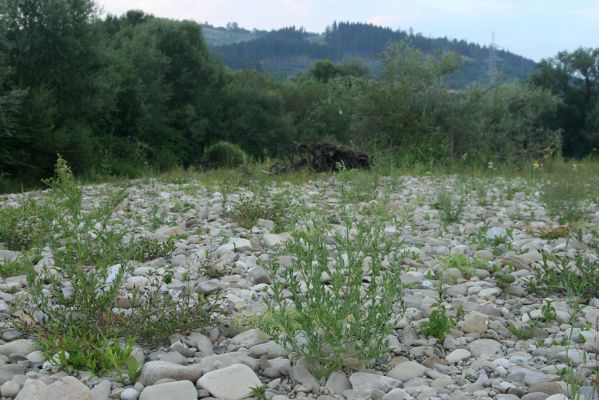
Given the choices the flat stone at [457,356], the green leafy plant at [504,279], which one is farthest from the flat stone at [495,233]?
A: the flat stone at [457,356]

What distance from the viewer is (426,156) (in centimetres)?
1341

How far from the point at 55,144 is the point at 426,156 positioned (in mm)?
8783

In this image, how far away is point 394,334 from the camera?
3305 mm

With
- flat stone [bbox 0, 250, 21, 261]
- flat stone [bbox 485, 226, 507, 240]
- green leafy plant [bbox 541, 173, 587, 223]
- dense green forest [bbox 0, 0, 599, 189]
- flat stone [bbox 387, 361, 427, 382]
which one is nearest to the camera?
flat stone [bbox 387, 361, 427, 382]

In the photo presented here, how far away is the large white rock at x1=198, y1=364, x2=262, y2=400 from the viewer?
2.56 metres

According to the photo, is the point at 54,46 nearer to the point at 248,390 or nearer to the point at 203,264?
the point at 203,264

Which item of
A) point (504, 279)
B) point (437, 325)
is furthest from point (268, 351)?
point (504, 279)

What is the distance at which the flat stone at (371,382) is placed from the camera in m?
2.67

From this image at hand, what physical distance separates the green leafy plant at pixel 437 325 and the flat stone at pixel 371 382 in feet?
1.95

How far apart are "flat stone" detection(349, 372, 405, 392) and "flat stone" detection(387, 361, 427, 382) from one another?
0.17 feet

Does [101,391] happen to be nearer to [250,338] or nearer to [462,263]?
[250,338]

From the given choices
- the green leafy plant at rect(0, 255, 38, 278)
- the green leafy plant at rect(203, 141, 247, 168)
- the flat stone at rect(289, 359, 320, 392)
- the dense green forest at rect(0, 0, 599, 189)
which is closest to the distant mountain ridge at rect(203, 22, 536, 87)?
the dense green forest at rect(0, 0, 599, 189)

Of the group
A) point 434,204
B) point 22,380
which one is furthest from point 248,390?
point 434,204

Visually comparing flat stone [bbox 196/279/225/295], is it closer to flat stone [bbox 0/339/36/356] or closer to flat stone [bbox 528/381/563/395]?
flat stone [bbox 0/339/36/356]
